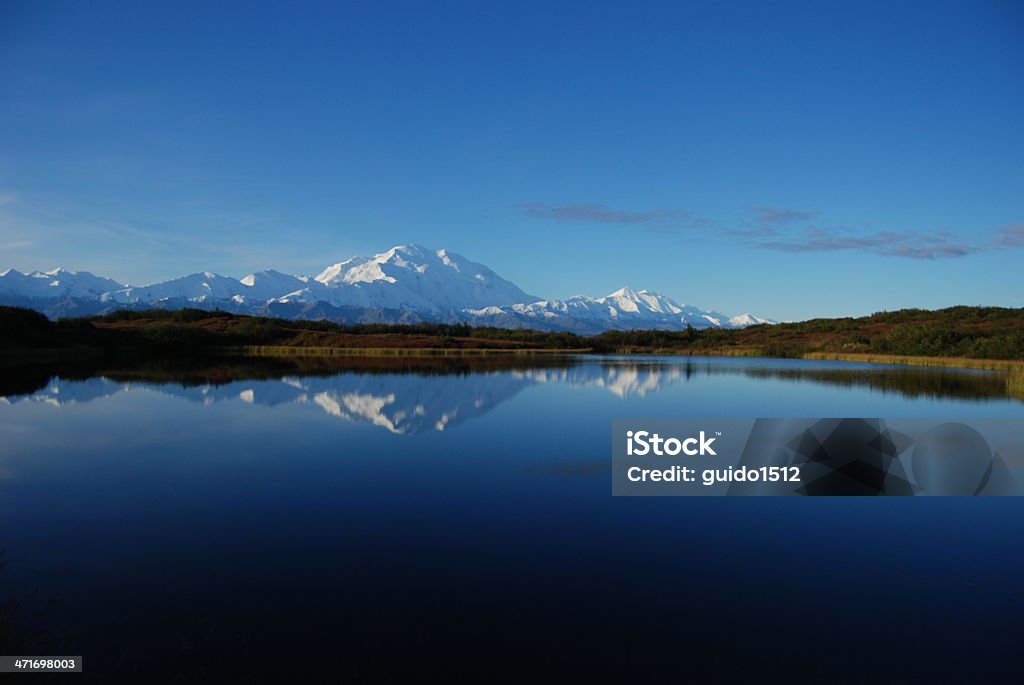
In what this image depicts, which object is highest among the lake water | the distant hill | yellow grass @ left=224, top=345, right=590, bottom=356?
the distant hill

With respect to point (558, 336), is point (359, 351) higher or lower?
lower

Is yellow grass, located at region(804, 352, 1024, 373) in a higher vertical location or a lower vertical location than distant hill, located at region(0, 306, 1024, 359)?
lower

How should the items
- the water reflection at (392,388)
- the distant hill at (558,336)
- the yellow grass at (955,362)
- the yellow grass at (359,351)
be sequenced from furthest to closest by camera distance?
the yellow grass at (359,351) → the distant hill at (558,336) → the yellow grass at (955,362) → the water reflection at (392,388)

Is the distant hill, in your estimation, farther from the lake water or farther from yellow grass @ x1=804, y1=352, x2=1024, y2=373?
the lake water

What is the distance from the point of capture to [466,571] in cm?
986

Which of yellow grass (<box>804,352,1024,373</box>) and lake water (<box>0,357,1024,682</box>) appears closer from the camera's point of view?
lake water (<box>0,357,1024,682</box>)

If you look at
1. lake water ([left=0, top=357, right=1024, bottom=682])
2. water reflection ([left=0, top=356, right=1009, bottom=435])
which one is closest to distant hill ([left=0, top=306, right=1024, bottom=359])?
water reflection ([left=0, top=356, right=1009, bottom=435])

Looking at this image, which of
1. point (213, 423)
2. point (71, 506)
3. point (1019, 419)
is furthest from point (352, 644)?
point (1019, 419)

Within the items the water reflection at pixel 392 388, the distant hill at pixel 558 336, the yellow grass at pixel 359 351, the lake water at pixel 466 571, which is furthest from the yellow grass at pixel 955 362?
the lake water at pixel 466 571

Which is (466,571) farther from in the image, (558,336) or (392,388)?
(558,336)

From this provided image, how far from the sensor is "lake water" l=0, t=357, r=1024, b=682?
24.2ft

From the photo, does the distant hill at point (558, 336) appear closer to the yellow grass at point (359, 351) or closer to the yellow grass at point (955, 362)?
the yellow grass at point (359, 351)

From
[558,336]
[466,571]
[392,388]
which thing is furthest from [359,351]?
[466,571]

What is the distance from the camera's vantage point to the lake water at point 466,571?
291 inches
